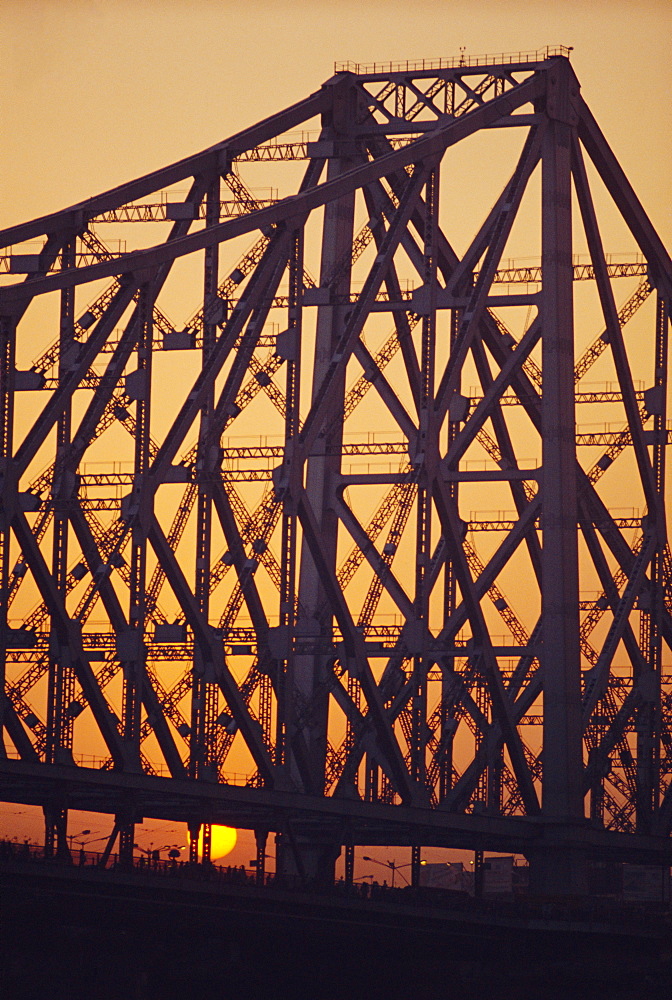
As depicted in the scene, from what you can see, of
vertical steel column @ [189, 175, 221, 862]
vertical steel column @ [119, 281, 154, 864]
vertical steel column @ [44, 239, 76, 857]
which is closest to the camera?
vertical steel column @ [44, 239, 76, 857]

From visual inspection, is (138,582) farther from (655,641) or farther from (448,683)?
(655,641)

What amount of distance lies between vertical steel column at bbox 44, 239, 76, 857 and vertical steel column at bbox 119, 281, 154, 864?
184cm

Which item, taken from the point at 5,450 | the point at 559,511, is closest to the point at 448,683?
the point at 559,511

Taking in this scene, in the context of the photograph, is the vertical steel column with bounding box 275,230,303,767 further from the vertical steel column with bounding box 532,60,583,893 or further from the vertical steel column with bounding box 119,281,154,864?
the vertical steel column with bounding box 532,60,583,893

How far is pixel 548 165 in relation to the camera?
4491 inches

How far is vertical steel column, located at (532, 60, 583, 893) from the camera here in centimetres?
11019

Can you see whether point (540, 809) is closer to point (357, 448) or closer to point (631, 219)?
point (357, 448)

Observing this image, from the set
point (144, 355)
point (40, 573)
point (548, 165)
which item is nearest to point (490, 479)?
point (548, 165)

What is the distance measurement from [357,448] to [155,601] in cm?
1288

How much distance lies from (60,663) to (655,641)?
4080 cm

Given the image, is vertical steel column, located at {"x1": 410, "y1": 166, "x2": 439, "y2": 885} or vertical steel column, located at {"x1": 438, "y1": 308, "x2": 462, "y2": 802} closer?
vertical steel column, located at {"x1": 410, "y1": 166, "x2": 439, "y2": 885}

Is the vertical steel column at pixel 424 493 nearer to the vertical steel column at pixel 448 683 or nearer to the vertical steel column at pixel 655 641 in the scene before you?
the vertical steel column at pixel 448 683

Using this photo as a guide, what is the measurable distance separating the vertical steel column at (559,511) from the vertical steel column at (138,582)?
63.7 feet

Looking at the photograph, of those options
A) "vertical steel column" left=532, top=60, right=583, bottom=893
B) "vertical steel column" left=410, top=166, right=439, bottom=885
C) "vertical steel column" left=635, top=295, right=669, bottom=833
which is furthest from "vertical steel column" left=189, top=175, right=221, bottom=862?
"vertical steel column" left=635, top=295, right=669, bottom=833
